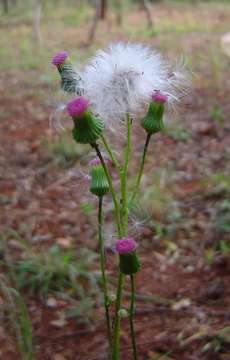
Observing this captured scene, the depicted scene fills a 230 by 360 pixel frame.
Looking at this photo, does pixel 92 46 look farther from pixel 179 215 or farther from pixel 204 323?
pixel 204 323

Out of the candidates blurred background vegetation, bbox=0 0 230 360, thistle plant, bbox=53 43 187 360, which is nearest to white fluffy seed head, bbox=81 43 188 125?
thistle plant, bbox=53 43 187 360

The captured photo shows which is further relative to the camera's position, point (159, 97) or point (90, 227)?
point (90, 227)

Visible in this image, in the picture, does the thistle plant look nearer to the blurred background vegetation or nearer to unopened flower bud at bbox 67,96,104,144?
unopened flower bud at bbox 67,96,104,144

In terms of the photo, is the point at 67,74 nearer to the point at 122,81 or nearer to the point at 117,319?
the point at 122,81

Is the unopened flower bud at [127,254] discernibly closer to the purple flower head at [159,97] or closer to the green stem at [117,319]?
the green stem at [117,319]

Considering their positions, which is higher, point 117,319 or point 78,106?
point 78,106

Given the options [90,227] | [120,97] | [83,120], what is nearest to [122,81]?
[120,97]

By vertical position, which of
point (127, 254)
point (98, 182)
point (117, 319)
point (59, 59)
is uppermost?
point (59, 59)

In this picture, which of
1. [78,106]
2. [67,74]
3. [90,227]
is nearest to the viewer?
[78,106]
